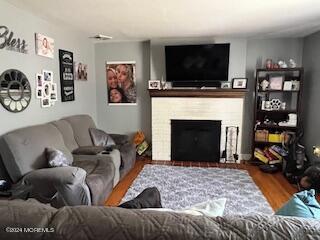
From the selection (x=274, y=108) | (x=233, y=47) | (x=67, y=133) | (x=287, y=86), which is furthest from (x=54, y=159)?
(x=287, y=86)

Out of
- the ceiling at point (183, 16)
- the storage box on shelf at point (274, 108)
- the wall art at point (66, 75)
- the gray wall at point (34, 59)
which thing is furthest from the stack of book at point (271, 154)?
the wall art at point (66, 75)

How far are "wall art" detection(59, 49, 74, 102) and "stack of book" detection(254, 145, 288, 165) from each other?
348cm

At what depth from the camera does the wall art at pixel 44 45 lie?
3.18m

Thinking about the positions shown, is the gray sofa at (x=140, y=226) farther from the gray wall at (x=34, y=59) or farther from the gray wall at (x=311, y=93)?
the gray wall at (x=311, y=93)

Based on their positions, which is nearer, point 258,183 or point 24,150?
point 24,150

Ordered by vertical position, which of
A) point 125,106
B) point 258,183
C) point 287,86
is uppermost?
point 287,86

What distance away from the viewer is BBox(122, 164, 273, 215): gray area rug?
115 inches

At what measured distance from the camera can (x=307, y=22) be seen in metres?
3.38

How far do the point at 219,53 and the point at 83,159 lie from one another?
2895mm

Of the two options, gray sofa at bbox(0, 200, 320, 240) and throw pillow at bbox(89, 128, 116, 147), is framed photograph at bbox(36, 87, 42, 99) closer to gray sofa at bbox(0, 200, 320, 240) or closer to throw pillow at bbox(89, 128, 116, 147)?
throw pillow at bbox(89, 128, 116, 147)

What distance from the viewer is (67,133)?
11.4 feet

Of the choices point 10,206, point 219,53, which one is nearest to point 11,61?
point 10,206

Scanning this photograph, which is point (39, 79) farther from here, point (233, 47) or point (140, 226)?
point (233, 47)

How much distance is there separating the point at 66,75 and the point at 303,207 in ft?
12.1
